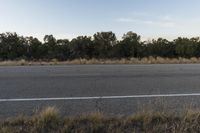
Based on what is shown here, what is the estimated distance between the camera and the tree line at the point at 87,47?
127 feet

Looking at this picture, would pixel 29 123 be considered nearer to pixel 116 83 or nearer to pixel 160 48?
pixel 116 83

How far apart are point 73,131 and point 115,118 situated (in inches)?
36.7

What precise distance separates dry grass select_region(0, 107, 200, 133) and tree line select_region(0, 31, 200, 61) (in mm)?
32475

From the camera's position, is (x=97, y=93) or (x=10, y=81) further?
(x=10, y=81)

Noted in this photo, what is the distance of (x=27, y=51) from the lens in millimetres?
39906

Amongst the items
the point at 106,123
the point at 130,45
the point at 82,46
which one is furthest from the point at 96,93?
the point at 130,45

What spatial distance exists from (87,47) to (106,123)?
36.9 meters

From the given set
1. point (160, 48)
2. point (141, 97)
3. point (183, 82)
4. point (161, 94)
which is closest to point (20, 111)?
point (141, 97)

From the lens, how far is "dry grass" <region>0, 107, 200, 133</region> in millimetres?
4961

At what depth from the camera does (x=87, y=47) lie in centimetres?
4200

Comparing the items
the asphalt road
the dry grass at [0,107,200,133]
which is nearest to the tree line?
the asphalt road

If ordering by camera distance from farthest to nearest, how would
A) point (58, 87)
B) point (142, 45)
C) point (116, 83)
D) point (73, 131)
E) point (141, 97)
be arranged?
A: point (142, 45), point (116, 83), point (58, 87), point (141, 97), point (73, 131)

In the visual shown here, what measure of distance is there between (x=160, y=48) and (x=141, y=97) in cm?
3940

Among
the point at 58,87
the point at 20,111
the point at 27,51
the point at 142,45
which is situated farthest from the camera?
the point at 142,45
